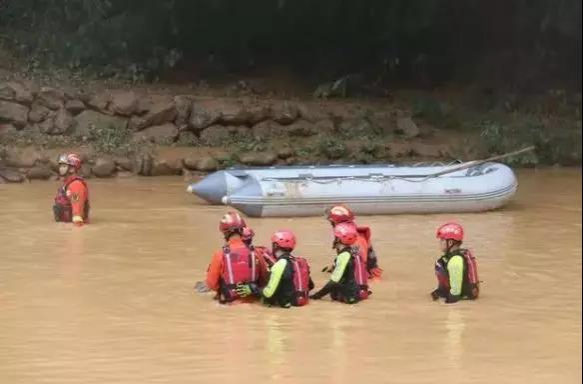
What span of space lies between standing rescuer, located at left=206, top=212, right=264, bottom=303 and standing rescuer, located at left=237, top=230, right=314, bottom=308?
0.06 metres

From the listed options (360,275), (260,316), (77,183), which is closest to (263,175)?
(77,183)

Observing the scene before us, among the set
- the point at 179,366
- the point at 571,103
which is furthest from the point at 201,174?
the point at 179,366

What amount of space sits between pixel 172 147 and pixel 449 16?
6.05m

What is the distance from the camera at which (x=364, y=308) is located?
775cm

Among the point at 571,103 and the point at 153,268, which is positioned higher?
the point at 571,103

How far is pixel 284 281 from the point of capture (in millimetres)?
7504

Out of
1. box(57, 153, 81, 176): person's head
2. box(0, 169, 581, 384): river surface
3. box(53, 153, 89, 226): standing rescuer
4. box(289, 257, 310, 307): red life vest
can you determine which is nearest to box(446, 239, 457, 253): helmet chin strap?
box(0, 169, 581, 384): river surface

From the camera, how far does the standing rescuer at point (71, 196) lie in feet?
35.1

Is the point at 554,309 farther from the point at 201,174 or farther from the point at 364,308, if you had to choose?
the point at 201,174

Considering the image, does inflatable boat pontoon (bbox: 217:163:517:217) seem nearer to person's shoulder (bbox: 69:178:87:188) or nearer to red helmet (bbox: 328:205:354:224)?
person's shoulder (bbox: 69:178:87:188)

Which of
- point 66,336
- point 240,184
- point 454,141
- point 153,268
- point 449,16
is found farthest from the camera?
point 449,16

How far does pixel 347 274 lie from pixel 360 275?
11 cm

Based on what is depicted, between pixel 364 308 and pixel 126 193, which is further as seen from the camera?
pixel 126 193

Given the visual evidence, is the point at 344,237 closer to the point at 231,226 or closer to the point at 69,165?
the point at 231,226
